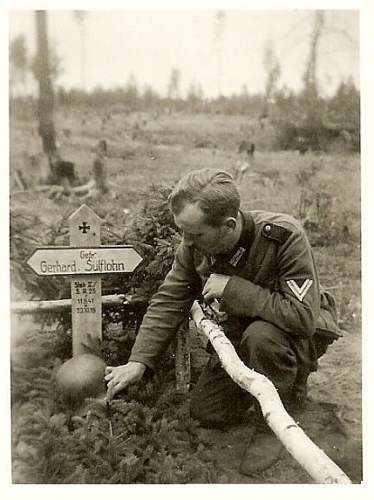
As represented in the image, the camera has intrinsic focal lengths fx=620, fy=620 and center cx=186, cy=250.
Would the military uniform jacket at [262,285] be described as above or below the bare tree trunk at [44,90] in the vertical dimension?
below

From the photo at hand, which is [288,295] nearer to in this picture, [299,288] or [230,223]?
[299,288]

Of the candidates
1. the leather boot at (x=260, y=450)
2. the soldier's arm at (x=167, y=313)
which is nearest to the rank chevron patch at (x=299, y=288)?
the soldier's arm at (x=167, y=313)

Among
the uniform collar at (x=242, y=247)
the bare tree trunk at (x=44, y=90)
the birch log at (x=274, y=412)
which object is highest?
the bare tree trunk at (x=44, y=90)

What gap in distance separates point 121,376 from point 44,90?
1073mm

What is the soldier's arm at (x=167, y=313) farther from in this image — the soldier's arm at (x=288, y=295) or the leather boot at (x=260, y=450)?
the leather boot at (x=260, y=450)

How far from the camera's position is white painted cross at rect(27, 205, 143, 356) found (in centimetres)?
217

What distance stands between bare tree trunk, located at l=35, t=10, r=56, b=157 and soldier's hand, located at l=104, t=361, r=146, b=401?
2.66 ft

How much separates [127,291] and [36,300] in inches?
12.9

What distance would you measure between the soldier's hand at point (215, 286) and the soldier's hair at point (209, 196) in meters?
0.19

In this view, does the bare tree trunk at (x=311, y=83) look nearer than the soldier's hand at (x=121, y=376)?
No

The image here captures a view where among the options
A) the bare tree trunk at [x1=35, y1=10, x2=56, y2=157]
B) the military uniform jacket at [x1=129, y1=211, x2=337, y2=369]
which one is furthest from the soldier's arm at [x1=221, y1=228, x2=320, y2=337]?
the bare tree trunk at [x1=35, y1=10, x2=56, y2=157]

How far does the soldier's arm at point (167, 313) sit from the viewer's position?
2221mm

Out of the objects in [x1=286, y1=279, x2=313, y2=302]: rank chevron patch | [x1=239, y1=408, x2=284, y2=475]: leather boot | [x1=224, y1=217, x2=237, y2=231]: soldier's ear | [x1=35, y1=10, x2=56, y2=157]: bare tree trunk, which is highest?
[x1=35, y1=10, x2=56, y2=157]: bare tree trunk

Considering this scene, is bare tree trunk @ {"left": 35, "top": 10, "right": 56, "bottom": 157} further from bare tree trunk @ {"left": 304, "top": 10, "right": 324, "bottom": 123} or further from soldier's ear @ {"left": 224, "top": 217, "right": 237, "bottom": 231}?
bare tree trunk @ {"left": 304, "top": 10, "right": 324, "bottom": 123}
